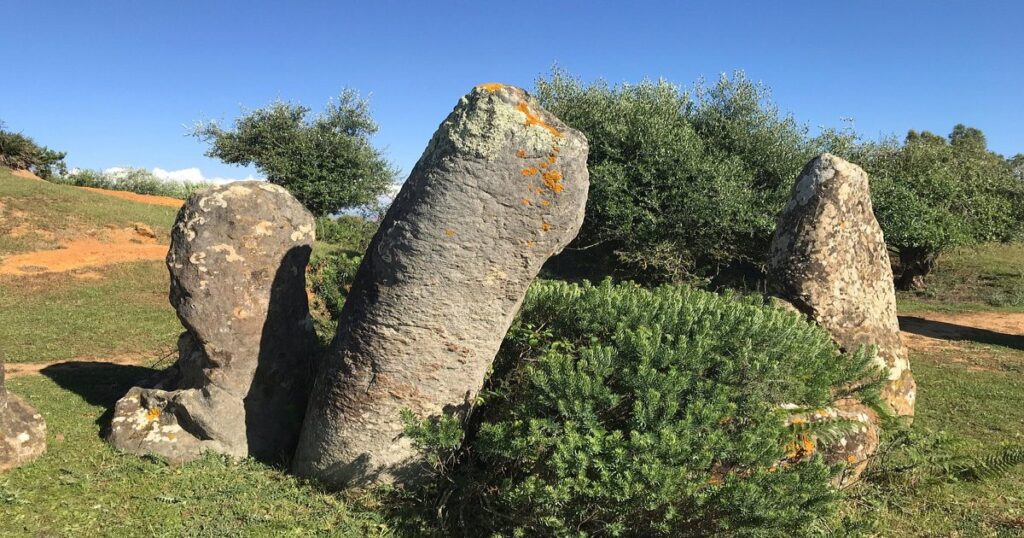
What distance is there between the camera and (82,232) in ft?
73.0

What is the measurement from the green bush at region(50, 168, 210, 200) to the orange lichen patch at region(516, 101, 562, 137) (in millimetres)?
36877

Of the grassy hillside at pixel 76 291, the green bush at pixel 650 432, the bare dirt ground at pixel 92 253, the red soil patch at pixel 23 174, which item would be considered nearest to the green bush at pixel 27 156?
the red soil patch at pixel 23 174

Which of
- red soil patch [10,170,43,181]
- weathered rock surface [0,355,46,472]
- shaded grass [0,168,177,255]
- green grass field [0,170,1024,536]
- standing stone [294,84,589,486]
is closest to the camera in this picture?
standing stone [294,84,589,486]

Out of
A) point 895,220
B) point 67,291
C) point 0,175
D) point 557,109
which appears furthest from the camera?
point 0,175

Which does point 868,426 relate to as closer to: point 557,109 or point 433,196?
point 433,196

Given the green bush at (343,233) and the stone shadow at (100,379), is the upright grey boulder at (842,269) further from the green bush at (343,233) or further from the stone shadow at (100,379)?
the green bush at (343,233)

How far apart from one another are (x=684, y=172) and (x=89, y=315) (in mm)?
15563

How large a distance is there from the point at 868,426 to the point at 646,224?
13.2m

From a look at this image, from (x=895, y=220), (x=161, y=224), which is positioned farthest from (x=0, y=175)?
(x=895, y=220)

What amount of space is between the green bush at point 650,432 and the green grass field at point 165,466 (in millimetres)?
960

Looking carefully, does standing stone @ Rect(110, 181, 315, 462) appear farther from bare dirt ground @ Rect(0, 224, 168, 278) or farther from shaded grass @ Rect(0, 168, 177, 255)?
shaded grass @ Rect(0, 168, 177, 255)

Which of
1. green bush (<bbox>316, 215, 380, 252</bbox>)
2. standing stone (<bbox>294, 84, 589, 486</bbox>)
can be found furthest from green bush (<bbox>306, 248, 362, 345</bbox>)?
green bush (<bbox>316, 215, 380, 252</bbox>)

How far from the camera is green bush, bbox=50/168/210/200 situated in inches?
1483

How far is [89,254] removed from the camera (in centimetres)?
2014
